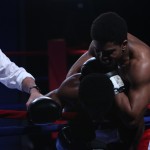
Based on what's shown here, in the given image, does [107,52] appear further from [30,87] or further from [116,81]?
[30,87]

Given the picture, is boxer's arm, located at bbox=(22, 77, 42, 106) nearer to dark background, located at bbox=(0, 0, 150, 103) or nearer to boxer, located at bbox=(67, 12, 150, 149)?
boxer, located at bbox=(67, 12, 150, 149)

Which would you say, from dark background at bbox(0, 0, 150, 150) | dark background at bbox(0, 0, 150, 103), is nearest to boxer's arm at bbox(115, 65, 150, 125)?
dark background at bbox(0, 0, 150, 150)

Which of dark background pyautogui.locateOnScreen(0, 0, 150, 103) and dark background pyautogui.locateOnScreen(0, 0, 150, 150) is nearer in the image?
dark background pyautogui.locateOnScreen(0, 0, 150, 150)

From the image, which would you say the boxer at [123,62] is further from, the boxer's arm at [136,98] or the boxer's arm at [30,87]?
the boxer's arm at [30,87]

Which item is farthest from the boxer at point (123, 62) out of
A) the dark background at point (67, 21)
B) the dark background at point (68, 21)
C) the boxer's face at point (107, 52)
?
the dark background at point (68, 21)

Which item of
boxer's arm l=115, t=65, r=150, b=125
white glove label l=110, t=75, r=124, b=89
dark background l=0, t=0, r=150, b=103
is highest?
white glove label l=110, t=75, r=124, b=89

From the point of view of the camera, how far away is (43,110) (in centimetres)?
119

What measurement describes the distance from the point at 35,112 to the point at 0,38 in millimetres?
2079

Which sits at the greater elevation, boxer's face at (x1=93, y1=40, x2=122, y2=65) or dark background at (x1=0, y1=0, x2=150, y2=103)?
boxer's face at (x1=93, y1=40, x2=122, y2=65)

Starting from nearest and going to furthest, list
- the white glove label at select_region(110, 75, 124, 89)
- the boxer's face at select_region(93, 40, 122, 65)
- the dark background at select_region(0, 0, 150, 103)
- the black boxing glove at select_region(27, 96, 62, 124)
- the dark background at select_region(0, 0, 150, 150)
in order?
the black boxing glove at select_region(27, 96, 62, 124) → the white glove label at select_region(110, 75, 124, 89) → the boxer's face at select_region(93, 40, 122, 65) → the dark background at select_region(0, 0, 150, 150) → the dark background at select_region(0, 0, 150, 103)

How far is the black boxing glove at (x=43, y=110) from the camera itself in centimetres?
119

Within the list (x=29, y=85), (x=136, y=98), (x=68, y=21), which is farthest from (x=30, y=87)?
(x=68, y=21)

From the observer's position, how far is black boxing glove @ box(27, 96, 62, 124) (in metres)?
1.19

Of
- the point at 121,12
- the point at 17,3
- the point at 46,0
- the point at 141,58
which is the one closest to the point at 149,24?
the point at 121,12
